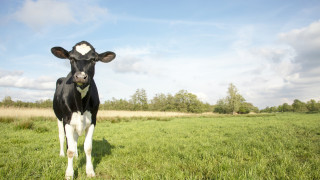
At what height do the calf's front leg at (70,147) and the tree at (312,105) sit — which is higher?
the tree at (312,105)

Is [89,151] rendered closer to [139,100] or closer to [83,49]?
[83,49]

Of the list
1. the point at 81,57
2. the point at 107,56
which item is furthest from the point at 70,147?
the point at 107,56

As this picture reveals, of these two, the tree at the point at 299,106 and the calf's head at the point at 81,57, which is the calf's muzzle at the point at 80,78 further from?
the tree at the point at 299,106

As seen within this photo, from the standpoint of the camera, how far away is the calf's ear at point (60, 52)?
4.07m

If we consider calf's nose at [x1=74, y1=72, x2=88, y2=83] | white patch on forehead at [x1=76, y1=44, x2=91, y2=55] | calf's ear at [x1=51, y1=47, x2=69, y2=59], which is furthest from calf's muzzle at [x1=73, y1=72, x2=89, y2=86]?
calf's ear at [x1=51, y1=47, x2=69, y2=59]

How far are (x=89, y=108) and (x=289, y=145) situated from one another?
6117mm

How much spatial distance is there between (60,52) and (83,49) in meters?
0.54

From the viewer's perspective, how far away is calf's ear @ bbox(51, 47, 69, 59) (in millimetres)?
4066

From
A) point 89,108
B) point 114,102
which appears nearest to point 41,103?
point 114,102

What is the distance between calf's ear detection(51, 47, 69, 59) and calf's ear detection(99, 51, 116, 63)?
71cm

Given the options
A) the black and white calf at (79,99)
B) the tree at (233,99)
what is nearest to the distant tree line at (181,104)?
the tree at (233,99)

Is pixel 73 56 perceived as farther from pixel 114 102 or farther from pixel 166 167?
pixel 114 102

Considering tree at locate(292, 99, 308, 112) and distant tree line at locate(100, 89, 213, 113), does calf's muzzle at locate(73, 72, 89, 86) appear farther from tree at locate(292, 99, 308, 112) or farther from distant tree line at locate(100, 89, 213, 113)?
tree at locate(292, 99, 308, 112)

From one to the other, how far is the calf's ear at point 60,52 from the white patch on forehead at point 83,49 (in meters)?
0.34
